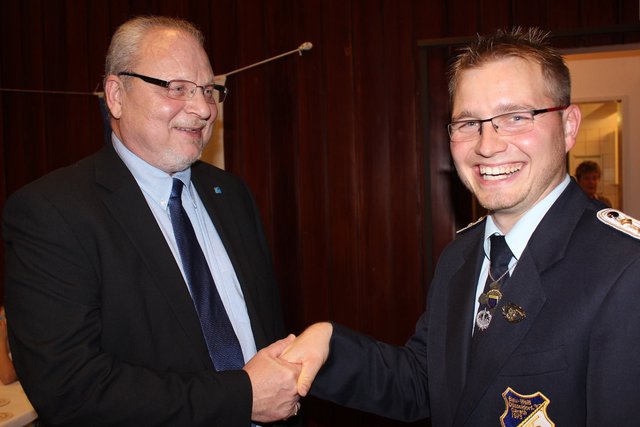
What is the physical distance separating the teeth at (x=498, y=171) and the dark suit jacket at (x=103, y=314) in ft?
2.79

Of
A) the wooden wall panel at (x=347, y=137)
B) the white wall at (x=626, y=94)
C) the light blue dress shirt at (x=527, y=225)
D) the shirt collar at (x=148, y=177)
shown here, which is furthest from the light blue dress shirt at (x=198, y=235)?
the white wall at (x=626, y=94)

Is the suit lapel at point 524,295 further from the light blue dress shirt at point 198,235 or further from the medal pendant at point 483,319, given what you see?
the light blue dress shirt at point 198,235

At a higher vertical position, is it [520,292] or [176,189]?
[176,189]

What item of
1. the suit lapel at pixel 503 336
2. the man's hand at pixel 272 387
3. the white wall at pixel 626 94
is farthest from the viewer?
Result: the white wall at pixel 626 94

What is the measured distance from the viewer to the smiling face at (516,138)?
1.28 metres

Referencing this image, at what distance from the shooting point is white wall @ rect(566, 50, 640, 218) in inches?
122

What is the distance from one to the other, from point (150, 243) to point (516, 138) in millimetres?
1047

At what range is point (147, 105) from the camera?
162 cm

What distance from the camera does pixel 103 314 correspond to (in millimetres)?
1386

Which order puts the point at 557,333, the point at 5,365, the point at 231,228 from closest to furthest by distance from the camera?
the point at 557,333 → the point at 231,228 → the point at 5,365

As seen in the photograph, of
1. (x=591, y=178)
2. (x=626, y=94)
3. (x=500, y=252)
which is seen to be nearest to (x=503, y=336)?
(x=500, y=252)

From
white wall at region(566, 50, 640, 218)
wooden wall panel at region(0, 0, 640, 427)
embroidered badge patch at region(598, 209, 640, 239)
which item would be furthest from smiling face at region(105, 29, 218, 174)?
white wall at region(566, 50, 640, 218)

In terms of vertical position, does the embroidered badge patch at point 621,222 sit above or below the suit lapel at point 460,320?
above

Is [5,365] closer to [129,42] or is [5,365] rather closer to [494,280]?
[129,42]
